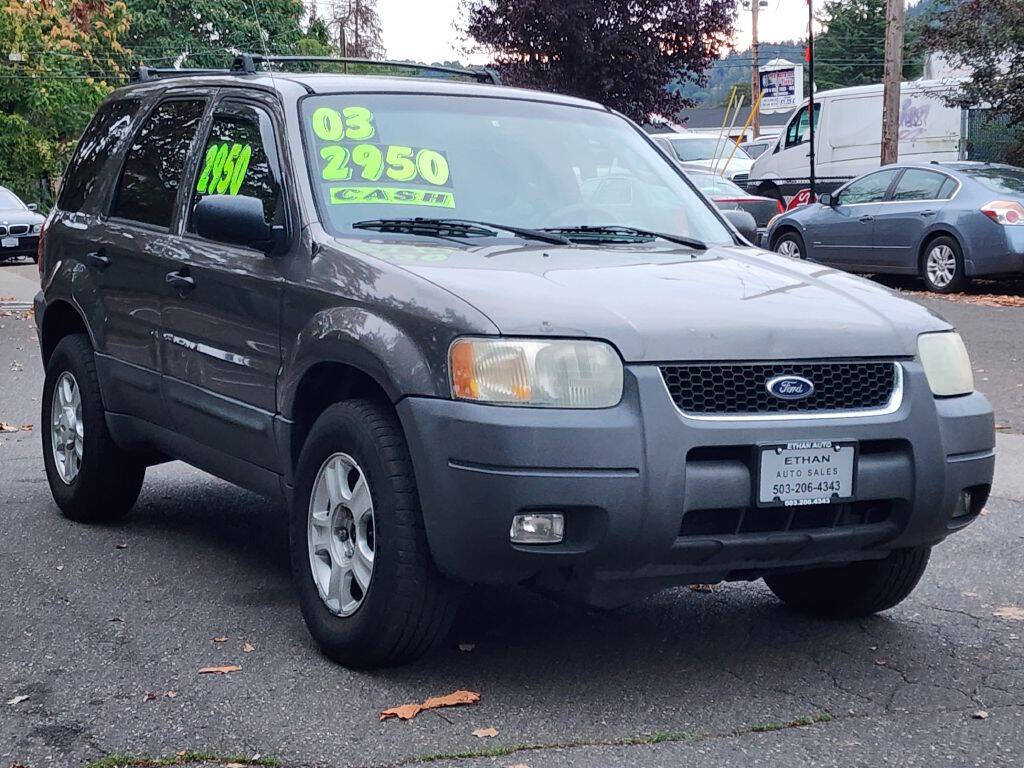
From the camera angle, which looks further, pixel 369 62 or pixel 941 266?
pixel 941 266

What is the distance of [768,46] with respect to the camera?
404 feet

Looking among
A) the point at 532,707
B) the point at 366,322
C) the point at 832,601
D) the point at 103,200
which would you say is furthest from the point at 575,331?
the point at 103,200

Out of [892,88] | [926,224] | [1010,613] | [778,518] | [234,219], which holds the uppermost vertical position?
[234,219]

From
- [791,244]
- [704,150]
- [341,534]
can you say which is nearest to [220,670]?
[341,534]

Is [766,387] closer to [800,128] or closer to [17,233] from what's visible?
[17,233]

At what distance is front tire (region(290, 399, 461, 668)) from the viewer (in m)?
4.30

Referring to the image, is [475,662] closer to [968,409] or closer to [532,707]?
[532,707]

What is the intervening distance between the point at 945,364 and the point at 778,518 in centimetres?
77

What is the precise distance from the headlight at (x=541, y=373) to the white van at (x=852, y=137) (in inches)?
965

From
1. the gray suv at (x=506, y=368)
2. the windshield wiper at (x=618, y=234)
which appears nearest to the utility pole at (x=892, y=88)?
the gray suv at (x=506, y=368)

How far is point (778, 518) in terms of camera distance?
430 centimetres

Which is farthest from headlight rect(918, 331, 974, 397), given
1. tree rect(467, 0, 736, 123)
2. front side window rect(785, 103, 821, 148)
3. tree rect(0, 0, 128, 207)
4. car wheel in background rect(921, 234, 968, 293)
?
tree rect(467, 0, 736, 123)

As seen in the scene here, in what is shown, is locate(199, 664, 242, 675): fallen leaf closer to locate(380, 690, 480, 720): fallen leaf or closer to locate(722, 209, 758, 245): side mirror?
locate(380, 690, 480, 720): fallen leaf

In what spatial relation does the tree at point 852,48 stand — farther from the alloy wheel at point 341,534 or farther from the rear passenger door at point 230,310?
the alloy wheel at point 341,534
